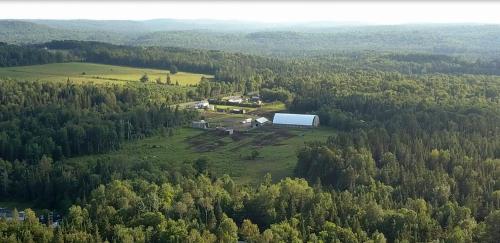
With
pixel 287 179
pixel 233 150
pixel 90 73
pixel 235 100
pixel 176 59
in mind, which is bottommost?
pixel 233 150

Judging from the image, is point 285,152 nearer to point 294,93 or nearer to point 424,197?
point 424,197

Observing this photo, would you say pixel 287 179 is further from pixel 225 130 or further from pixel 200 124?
pixel 200 124

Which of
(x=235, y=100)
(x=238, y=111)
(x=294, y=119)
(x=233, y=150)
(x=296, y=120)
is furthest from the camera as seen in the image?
(x=235, y=100)

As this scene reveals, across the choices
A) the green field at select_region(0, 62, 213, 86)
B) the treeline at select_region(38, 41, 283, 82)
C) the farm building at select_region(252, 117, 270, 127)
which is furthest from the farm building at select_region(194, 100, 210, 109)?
the treeline at select_region(38, 41, 283, 82)

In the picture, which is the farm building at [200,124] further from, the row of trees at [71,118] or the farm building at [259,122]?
the farm building at [259,122]

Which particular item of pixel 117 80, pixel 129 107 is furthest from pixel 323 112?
pixel 117 80

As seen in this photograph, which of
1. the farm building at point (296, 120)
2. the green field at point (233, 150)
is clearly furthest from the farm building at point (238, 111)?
the green field at point (233, 150)

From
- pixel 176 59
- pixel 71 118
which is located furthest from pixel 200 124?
pixel 176 59
